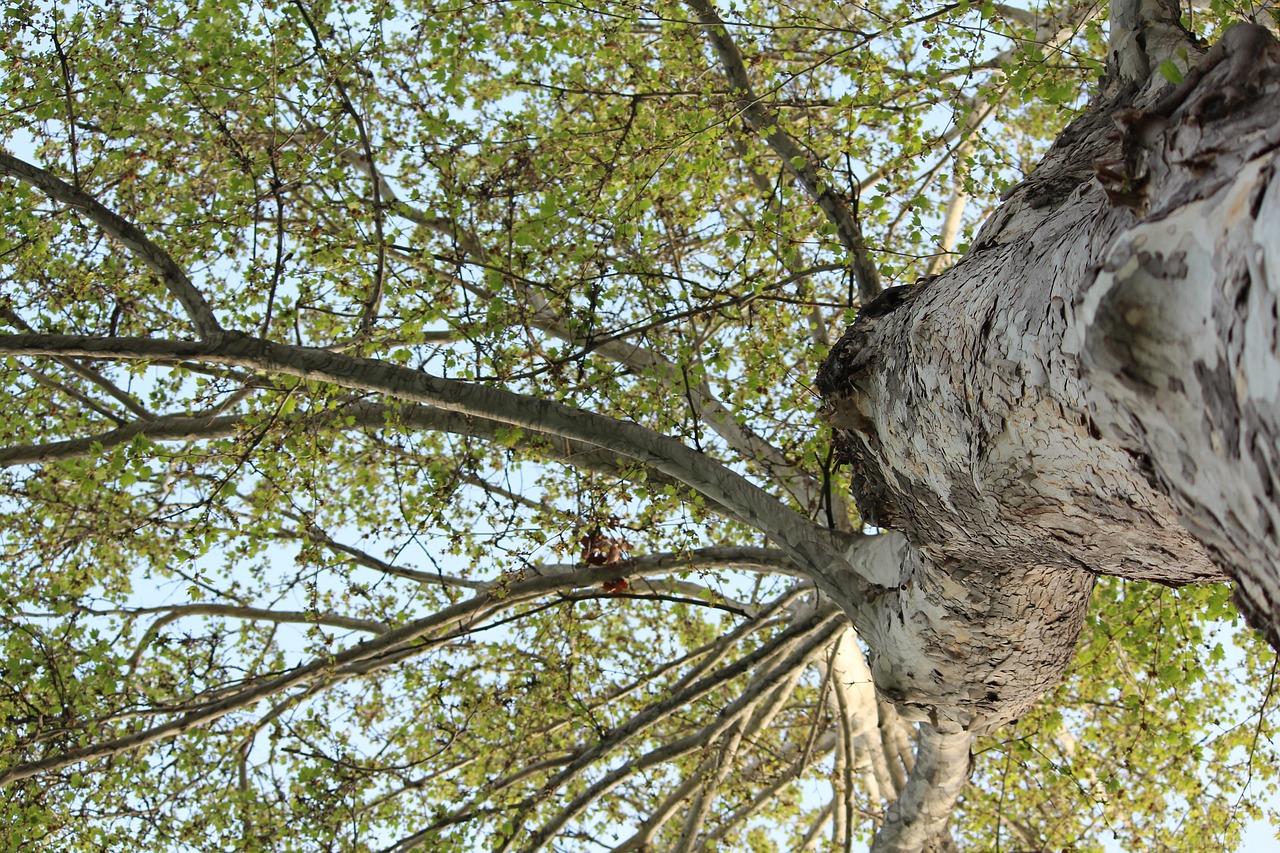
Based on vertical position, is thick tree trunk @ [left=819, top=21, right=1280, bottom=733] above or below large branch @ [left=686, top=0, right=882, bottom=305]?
below

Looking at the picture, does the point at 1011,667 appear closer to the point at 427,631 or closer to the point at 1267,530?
the point at 1267,530

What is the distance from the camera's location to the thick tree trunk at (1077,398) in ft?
3.60

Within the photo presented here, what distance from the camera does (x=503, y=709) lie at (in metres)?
5.77

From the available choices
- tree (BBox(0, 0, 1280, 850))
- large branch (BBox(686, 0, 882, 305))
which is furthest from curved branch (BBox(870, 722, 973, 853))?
large branch (BBox(686, 0, 882, 305))

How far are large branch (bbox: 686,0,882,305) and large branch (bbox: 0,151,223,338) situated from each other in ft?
7.86

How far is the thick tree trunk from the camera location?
3.60 feet

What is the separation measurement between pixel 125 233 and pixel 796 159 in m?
2.73

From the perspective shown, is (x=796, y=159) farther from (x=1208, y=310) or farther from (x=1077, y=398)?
(x=1208, y=310)

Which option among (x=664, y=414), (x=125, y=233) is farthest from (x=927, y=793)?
(x=125, y=233)

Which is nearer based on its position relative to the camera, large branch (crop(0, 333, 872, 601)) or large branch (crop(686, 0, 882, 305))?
large branch (crop(0, 333, 872, 601))

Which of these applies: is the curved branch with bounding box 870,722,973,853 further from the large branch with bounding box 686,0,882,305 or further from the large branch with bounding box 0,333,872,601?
the large branch with bounding box 686,0,882,305

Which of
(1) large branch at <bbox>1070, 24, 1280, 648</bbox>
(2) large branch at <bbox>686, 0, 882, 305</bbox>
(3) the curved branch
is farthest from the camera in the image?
(2) large branch at <bbox>686, 0, 882, 305</bbox>

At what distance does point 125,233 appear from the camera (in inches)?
128

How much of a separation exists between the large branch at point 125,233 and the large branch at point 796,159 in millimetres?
2396
